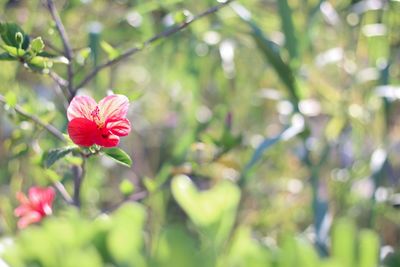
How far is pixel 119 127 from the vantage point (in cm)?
78

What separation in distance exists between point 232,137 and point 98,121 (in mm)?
432

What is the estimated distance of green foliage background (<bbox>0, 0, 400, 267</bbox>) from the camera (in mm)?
598

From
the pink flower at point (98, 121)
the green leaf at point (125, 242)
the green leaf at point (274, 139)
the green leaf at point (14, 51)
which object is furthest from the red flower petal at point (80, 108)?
the green leaf at point (274, 139)

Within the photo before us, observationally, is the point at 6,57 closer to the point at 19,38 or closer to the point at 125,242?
the point at 19,38

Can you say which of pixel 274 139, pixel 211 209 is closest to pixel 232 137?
pixel 274 139

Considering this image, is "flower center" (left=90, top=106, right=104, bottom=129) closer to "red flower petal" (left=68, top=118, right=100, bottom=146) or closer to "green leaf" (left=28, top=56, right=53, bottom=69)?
"red flower petal" (left=68, top=118, right=100, bottom=146)

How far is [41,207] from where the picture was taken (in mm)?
1056

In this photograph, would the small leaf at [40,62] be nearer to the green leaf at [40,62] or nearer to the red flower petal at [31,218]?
the green leaf at [40,62]

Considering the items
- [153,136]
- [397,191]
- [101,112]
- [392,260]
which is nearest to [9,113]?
[101,112]

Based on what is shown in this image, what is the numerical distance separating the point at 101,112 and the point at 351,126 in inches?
42.6

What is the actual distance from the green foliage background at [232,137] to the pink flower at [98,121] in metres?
0.08

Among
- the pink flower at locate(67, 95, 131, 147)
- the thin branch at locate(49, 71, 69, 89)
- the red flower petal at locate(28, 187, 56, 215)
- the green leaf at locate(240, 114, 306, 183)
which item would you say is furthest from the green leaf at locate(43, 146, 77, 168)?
the green leaf at locate(240, 114, 306, 183)

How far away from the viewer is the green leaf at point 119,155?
2.49ft

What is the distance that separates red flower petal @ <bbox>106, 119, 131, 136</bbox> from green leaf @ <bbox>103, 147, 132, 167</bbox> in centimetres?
2
